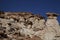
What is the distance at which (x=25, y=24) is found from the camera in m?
20.4

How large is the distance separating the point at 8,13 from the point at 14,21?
60.8 inches

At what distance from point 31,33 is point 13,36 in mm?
2074

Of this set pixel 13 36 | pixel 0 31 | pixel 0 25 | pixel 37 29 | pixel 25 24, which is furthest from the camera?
pixel 25 24

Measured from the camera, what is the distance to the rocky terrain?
12898mm

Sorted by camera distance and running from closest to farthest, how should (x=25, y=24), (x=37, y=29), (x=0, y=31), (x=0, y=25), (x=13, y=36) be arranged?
1. (x=0, y=31)
2. (x=13, y=36)
3. (x=0, y=25)
4. (x=37, y=29)
5. (x=25, y=24)

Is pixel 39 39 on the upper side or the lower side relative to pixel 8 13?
lower

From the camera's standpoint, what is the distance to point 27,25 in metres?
20.5

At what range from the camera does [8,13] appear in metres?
20.6

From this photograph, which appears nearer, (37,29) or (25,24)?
(37,29)

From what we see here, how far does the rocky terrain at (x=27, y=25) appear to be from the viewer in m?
12.9

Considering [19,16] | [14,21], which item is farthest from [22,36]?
[19,16]

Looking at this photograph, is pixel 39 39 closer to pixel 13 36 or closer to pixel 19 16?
pixel 13 36

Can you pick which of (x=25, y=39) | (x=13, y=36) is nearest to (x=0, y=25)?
(x=13, y=36)

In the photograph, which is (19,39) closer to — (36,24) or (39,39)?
(39,39)
